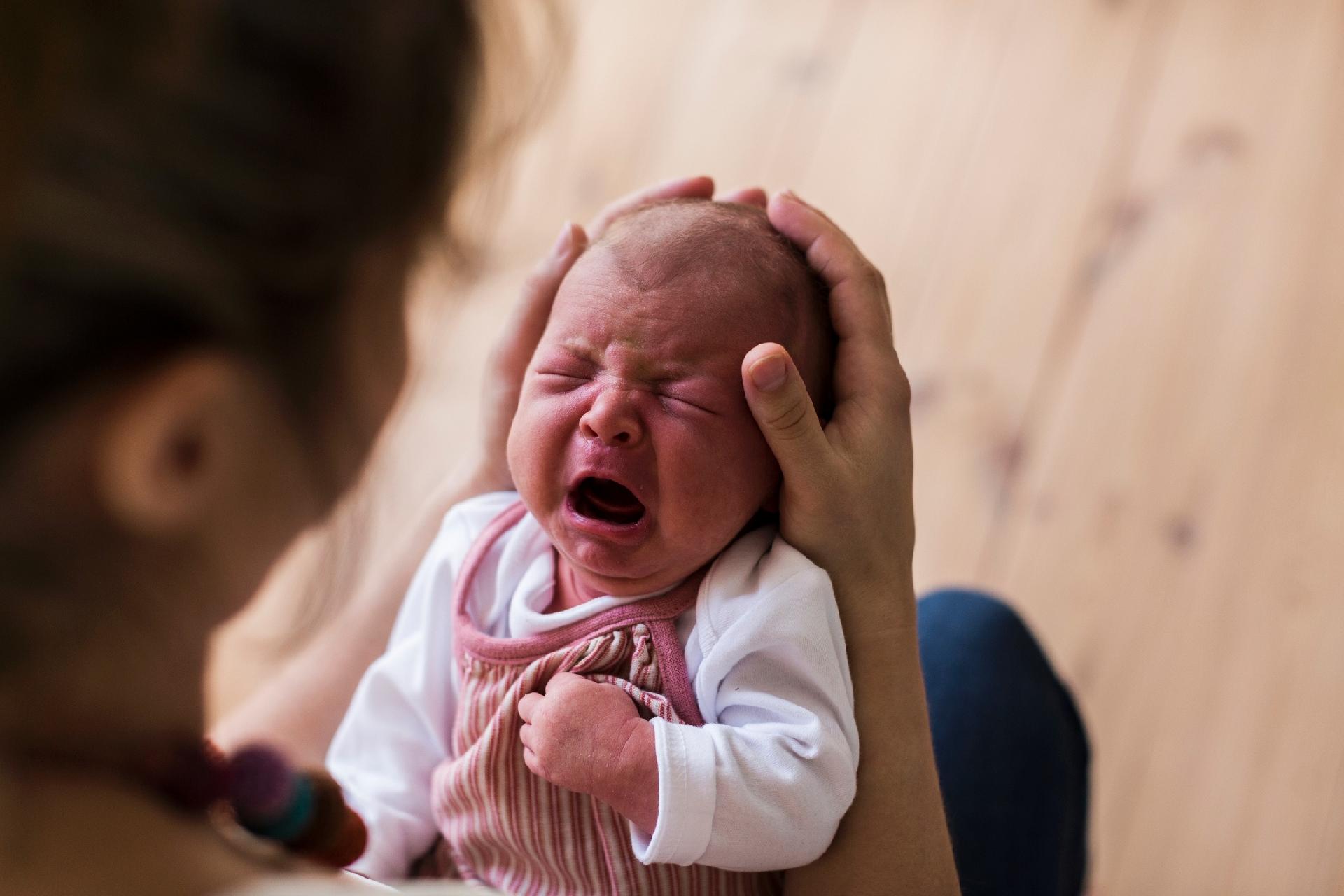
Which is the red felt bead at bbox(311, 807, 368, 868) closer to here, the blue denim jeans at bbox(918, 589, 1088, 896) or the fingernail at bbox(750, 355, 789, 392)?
the fingernail at bbox(750, 355, 789, 392)

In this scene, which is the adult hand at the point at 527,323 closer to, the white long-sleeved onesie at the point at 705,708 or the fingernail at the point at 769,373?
the white long-sleeved onesie at the point at 705,708

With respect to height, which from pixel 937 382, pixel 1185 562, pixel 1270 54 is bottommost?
pixel 1185 562

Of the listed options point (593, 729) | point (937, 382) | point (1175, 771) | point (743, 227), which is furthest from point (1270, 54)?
point (593, 729)

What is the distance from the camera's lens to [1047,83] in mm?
1988

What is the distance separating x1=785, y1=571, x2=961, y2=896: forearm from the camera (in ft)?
2.71

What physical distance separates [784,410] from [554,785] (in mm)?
311

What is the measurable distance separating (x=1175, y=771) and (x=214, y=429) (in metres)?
1.43

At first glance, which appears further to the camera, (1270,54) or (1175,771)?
(1270,54)

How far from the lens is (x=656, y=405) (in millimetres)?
825

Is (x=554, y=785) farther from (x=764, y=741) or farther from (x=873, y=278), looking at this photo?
(x=873, y=278)

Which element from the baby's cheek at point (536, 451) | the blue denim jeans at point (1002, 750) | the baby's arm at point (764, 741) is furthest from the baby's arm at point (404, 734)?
the blue denim jeans at point (1002, 750)

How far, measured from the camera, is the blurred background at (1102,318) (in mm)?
1548

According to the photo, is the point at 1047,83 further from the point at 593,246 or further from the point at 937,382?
the point at 593,246

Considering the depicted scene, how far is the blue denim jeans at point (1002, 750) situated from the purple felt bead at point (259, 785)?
1.95 feet
